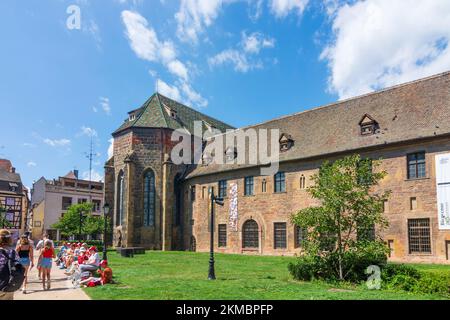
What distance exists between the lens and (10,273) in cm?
720

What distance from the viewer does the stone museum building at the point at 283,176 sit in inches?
987

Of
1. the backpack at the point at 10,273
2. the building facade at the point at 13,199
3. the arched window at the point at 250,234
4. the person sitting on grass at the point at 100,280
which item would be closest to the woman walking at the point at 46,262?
the person sitting on grass at the point at 100,280

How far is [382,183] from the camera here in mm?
27156

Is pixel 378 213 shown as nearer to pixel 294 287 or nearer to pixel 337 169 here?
pixel 337 169

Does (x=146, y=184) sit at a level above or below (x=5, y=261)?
above

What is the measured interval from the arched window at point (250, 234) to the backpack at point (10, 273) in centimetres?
2870

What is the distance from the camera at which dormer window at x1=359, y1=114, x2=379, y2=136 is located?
28436 mm

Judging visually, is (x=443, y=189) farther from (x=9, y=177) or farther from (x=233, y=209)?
(x=9, y=177)

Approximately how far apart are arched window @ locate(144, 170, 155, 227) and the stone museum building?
106 mm

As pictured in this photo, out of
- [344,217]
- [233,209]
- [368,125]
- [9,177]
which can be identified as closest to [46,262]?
[344,217]

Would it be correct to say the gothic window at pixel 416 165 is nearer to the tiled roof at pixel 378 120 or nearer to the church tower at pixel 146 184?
the tiled roof at pixel 378 120

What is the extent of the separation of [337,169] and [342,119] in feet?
53.3

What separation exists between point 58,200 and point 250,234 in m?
45.1

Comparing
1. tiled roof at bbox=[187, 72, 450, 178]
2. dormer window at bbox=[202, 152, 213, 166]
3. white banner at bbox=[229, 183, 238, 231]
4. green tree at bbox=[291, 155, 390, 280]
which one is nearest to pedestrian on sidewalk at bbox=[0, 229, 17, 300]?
green tree at bbox=[291, 155, 390, 280]
